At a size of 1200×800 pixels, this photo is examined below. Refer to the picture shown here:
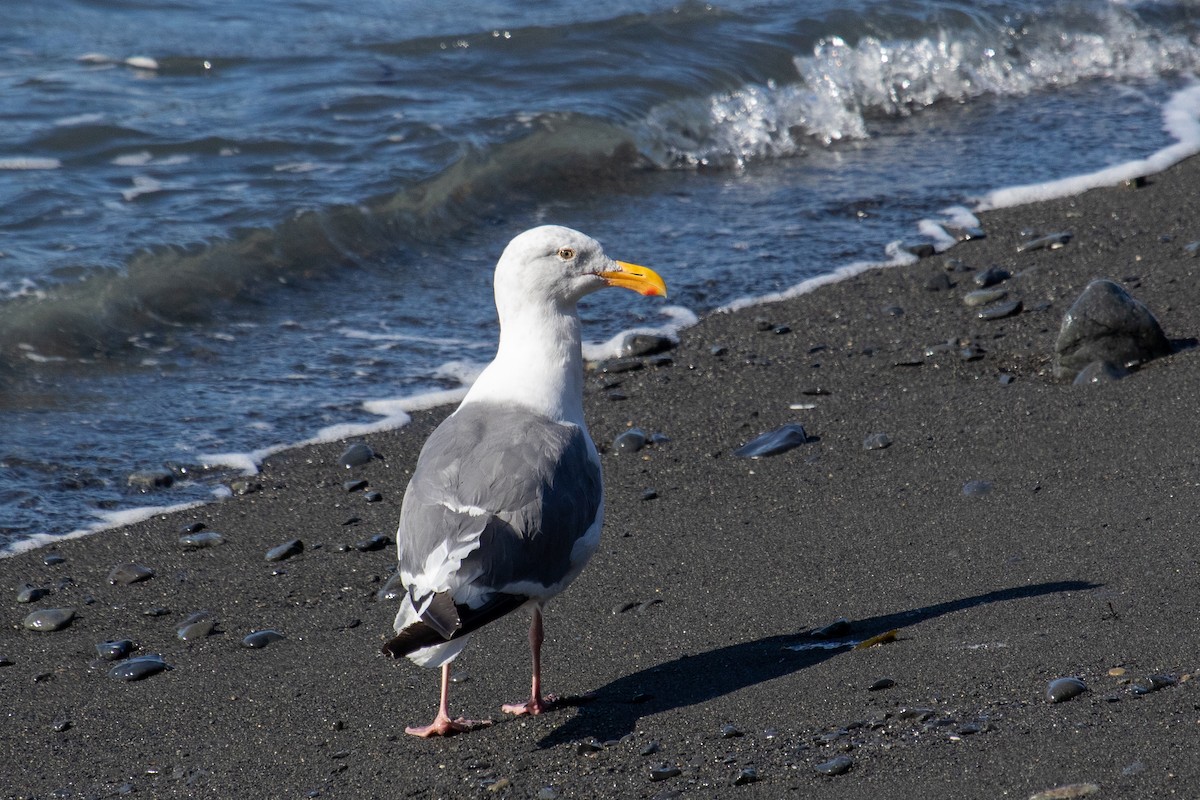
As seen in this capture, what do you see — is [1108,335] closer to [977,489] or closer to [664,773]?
[977,489]

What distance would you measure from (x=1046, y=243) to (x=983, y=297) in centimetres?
109

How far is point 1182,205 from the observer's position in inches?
337

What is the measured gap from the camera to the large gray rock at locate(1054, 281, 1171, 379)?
19.6ft

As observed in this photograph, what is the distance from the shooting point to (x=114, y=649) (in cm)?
457

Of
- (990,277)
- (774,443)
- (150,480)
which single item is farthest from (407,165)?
(774,443)

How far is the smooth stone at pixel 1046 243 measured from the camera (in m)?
8.04

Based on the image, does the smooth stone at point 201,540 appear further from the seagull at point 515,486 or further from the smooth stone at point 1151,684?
the smooth stone at point 1151,684

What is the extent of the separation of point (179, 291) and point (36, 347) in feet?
3.32

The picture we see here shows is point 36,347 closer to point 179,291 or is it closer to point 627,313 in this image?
point 179,291

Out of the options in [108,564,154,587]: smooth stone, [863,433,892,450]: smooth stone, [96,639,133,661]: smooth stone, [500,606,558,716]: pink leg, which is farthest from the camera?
[863,433,892,450]: smooth stone

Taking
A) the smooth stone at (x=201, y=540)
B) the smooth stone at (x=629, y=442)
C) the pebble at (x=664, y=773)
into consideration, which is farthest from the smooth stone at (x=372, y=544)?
the pebble at (x=664, y=773)

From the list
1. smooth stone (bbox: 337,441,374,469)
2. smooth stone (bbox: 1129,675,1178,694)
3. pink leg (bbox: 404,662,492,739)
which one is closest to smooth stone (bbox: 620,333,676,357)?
smooth stone (bbox: 337,441,374,469)

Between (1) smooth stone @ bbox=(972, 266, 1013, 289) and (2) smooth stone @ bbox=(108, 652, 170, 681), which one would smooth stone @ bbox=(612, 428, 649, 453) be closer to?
(2) smooth stone @ bbox=(108, 652, 170, 681)

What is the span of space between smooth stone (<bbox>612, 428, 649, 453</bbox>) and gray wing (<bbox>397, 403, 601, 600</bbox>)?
5.58 ft
